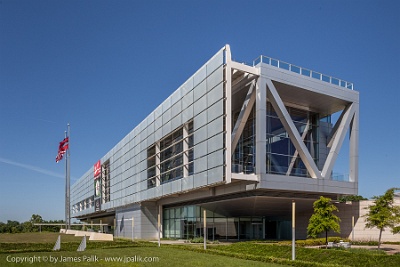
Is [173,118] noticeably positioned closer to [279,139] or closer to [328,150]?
[279,139]

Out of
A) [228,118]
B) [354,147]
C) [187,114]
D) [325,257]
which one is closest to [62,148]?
[187,114]

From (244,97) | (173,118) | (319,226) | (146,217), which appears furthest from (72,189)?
(319,226)

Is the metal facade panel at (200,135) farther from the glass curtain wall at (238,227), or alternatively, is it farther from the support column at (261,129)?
the glass curtain wall at (238,227)

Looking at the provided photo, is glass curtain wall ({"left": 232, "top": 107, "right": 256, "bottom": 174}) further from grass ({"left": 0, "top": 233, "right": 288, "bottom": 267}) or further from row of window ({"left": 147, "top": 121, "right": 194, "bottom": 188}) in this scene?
grass ({"left": 0, "top": 233, "right": 288, "bottom": 267})

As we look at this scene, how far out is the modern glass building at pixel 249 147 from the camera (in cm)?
3475

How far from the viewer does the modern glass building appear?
34750 mm

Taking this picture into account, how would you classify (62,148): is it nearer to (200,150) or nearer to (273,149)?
(200,150)

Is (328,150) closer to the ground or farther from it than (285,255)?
farther from it

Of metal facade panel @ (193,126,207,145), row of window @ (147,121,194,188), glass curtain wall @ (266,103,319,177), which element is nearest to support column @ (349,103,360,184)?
glass curtain wall @ (266,103,319,177)

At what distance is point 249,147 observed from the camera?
38.2 m

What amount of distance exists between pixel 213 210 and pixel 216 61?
17751 mm

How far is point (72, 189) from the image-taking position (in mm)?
135500

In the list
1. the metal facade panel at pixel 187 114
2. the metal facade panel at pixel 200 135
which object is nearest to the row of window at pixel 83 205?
the metal facade panel at pixel 187 114

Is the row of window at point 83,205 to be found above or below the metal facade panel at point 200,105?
below
